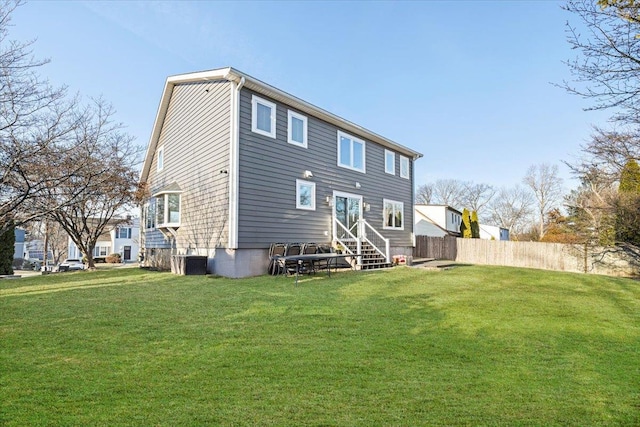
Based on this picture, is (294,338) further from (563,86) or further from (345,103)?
(345,103)

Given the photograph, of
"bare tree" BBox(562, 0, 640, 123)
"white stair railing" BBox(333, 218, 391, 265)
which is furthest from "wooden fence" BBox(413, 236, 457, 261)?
"bare tree" BBox(562, 0, 640, 123)

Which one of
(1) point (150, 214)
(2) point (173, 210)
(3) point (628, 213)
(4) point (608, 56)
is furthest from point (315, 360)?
(3) point (628, 213)

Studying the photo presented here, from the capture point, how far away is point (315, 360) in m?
3.78

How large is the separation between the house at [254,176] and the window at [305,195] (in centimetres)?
4

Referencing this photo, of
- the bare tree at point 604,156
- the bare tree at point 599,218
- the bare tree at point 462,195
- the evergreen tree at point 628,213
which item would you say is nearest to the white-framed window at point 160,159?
the bare tree at point 604,156

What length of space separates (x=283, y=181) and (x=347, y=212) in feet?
11.9

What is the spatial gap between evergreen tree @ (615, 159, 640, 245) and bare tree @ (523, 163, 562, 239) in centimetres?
2628

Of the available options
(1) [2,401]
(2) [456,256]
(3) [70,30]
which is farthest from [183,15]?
(2) [456,256]

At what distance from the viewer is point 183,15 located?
13.1m

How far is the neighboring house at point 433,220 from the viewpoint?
2862 cm

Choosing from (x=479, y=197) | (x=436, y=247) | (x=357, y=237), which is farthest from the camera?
(x=479, y=197)

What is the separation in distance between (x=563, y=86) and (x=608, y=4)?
1335 mm

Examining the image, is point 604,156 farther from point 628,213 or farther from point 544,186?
point 544,186

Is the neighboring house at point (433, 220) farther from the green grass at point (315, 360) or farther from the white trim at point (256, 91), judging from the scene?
the green grass at point (315, 360)
